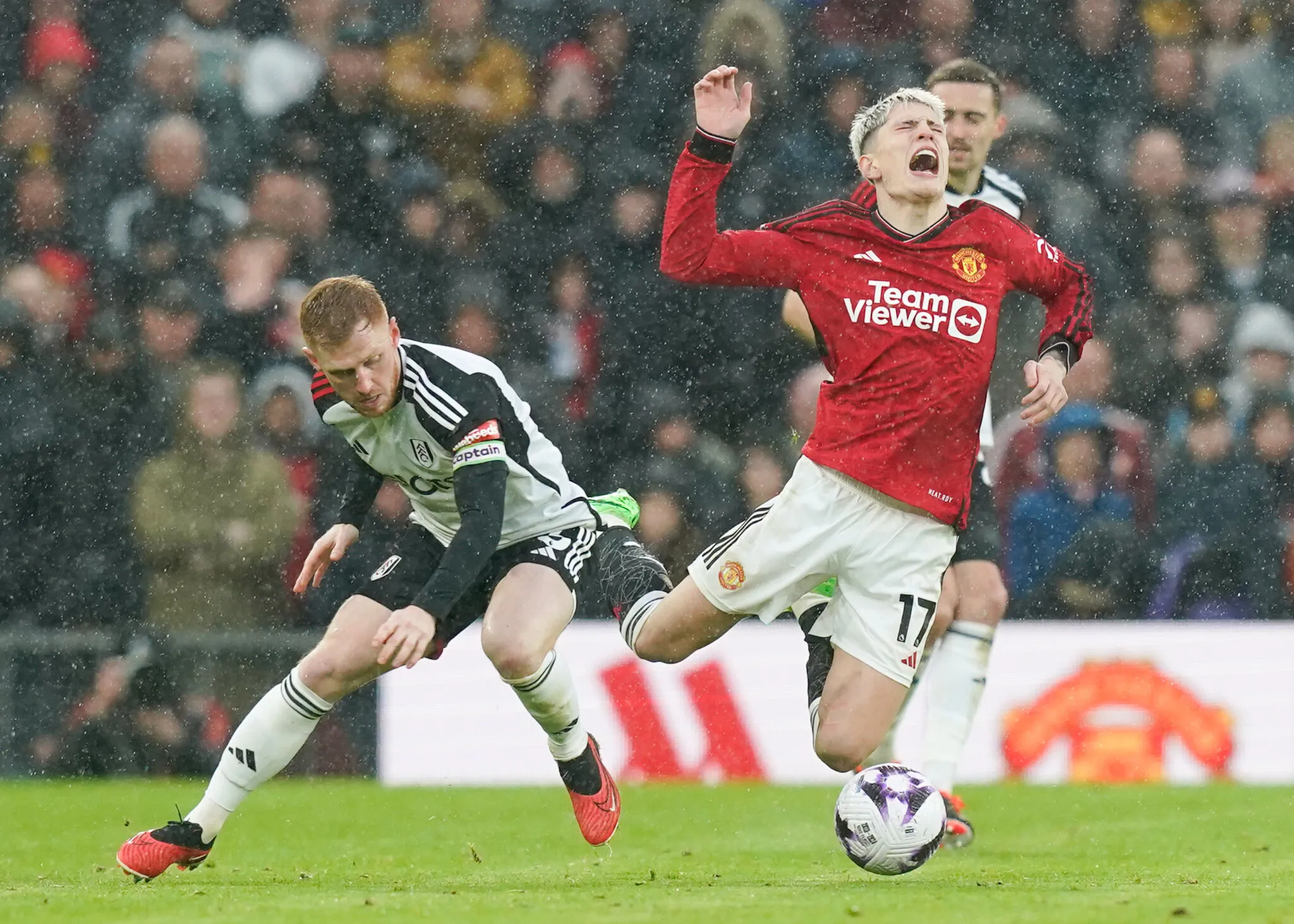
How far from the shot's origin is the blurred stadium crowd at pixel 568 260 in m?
9.50

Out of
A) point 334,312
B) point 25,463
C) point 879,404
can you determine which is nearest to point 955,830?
point 879,404

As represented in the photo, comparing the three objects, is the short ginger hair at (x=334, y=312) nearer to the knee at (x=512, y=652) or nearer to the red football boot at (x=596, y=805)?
the knee at (x=512, y=652)

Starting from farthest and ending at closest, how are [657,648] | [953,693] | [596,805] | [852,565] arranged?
[953,693] → [596,805] → [657,648] → [852,565]

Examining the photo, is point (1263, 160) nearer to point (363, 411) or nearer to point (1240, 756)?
point (1240, 756)

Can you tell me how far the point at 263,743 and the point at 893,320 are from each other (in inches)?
84.1

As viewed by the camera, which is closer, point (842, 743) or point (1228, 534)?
point (842, 743)

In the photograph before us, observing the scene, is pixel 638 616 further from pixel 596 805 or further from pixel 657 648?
pixel 596 805

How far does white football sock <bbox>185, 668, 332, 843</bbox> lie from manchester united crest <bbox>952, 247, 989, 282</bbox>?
2.18m

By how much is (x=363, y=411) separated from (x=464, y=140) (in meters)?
5.17

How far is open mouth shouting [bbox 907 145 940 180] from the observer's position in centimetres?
552

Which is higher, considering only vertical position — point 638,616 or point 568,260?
point 568,260

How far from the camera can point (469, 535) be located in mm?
5172

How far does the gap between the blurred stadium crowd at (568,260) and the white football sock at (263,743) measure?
3863mm

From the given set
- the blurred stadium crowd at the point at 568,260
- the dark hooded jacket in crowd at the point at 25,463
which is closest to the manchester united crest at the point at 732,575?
the blurred stadium crowd at the point at 568,260
